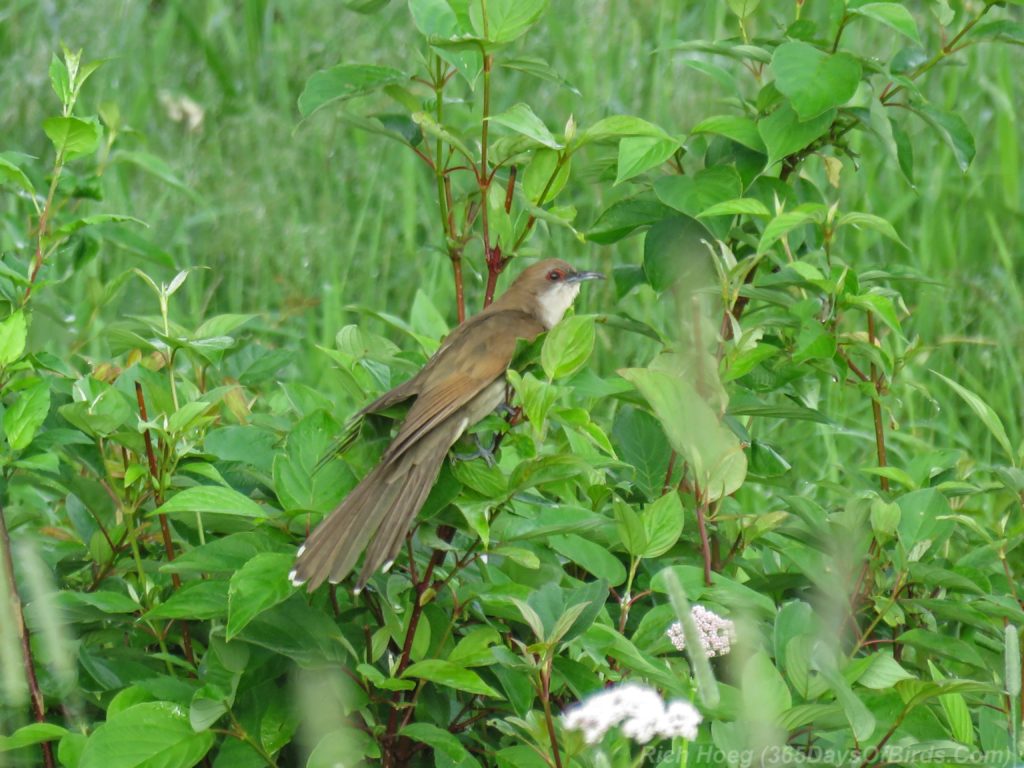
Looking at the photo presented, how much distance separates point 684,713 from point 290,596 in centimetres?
101

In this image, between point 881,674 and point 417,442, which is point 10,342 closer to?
point 417,442

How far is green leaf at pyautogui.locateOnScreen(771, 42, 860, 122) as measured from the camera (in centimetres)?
302

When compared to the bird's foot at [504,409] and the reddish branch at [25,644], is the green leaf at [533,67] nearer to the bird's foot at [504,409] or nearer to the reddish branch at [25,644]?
the bird's foot at [504,409]

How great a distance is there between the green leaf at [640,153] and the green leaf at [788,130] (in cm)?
23

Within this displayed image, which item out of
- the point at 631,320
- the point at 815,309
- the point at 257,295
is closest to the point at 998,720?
the point at 815,309

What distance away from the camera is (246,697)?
8.86 feet

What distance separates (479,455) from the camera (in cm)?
294

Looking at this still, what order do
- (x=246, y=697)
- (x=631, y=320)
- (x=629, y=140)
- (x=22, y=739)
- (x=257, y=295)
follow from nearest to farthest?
1. (x=22, y=739)
2. (x=246, y=697)
3. (x=629, y=140)
4. (x=631, y=320)
5. (x=257, y=295)

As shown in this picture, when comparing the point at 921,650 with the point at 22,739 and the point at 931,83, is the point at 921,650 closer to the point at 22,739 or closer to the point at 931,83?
the point at 22,739

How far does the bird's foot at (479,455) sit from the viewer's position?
2.83 metres

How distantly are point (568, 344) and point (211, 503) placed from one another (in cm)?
64

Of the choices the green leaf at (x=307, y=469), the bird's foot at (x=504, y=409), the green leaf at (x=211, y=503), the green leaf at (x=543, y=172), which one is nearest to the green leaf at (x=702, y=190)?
the green leaf at (x=543, y=172)

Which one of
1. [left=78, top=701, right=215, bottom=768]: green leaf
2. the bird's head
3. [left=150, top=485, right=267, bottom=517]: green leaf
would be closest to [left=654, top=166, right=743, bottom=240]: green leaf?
the bird's head

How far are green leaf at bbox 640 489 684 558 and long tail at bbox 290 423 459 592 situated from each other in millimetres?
384
